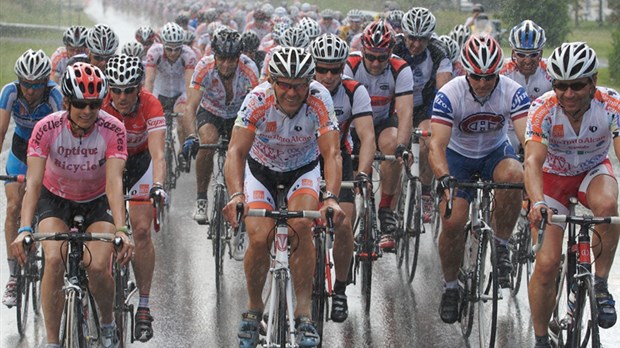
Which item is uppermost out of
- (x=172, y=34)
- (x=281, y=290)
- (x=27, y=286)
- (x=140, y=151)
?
(x=172, y=34)

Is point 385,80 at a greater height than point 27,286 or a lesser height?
greater

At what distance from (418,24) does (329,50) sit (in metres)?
3.20

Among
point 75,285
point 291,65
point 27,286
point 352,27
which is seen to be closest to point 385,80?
point 291,65

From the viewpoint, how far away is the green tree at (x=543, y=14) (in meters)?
31.3

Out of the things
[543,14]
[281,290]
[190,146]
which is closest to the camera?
[281,290]

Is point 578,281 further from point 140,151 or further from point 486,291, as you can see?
point 140,151

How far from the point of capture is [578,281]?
7656mm

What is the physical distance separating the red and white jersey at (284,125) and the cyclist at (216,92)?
12.5ft

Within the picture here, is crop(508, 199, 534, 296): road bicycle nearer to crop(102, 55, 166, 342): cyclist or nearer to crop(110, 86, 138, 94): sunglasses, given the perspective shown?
crop(102, 55, 166, 342): cyclist

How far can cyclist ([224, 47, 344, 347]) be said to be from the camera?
308 inches

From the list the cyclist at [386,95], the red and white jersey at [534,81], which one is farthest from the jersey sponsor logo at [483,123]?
the red and white jersey at [534,81]

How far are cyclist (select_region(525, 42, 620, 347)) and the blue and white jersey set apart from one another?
3.96 metres

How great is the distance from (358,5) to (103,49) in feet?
148

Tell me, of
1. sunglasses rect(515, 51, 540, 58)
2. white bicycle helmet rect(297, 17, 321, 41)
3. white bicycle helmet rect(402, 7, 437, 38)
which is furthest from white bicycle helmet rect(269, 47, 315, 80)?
white bicycle helmet rect(297, 17, 321, 41)
